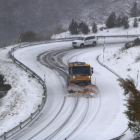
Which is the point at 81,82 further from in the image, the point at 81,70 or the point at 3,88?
the point at 3,88

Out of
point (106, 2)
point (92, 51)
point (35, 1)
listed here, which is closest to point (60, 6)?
point (35, 1)

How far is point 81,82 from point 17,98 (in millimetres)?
4902

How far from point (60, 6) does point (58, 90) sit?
→ 102 meters

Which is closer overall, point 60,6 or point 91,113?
point 91,113

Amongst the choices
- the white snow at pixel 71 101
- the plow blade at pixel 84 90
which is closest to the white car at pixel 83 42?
the white snow at pixel 71 101

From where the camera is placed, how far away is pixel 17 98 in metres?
15.5

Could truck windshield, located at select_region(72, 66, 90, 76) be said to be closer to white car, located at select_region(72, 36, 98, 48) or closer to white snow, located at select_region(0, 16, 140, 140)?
white snow, located at select_region(0, 16, 140, 140)

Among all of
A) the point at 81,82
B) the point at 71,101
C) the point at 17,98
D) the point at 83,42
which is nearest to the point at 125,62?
the point at 81,82

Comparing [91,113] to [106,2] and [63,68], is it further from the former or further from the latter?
[106,2]

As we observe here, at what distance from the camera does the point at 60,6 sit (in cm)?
11269

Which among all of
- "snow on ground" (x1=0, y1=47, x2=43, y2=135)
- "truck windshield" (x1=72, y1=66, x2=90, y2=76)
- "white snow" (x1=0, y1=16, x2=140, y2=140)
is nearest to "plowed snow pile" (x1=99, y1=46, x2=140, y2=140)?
"white snow" (x1=0, y1=16, x2=140, y2=140)

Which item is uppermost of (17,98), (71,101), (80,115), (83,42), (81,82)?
(83,42)

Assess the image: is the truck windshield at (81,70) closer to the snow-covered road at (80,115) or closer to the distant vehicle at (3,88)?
the snow-covered road at (80,115)

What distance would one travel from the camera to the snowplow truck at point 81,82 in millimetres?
15125
